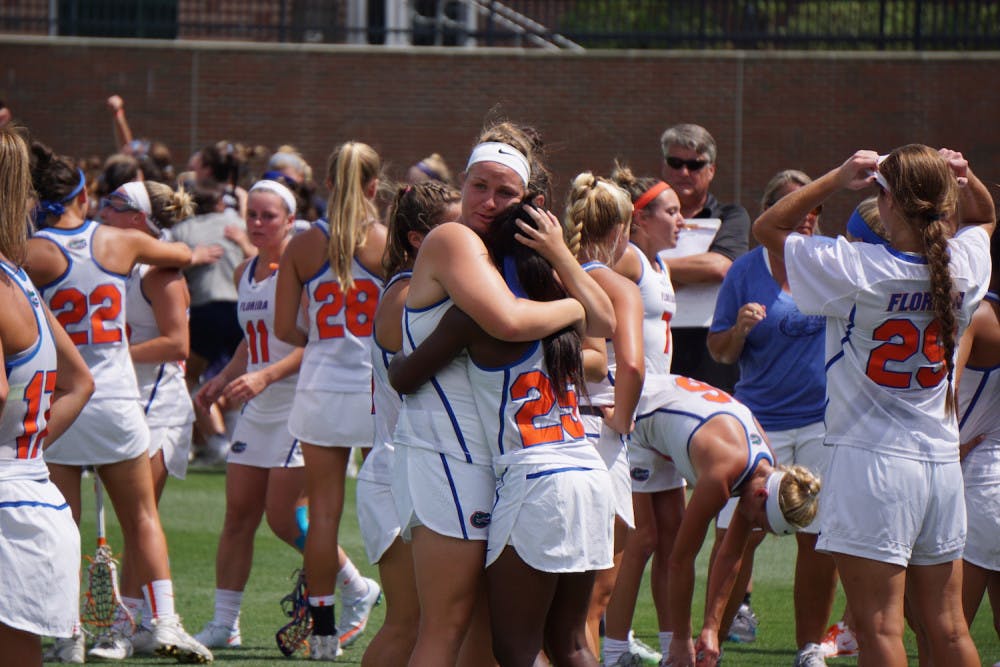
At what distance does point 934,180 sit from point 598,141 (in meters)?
14.1

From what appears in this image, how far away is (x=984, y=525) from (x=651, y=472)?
4.59ft

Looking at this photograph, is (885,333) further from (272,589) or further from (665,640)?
(272,589)

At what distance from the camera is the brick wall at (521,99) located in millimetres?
18125

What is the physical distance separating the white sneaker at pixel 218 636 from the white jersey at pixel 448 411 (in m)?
2.92

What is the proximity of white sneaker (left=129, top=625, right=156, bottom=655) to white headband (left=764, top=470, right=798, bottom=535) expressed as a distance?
277cm

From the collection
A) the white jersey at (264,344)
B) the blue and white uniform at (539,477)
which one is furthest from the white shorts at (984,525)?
the white jersey at (264,344)

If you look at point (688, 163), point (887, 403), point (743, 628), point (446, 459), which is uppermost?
point (688, 163)

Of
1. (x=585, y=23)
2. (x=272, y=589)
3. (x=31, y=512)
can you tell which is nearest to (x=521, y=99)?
(x=585, y=23)

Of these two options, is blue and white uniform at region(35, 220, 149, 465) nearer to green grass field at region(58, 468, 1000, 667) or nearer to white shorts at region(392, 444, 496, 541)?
green grass field at region(58, 468, 1000, 667)

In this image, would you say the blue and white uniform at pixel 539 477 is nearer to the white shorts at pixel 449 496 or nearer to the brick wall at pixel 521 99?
the white shorts at pixel 449 496

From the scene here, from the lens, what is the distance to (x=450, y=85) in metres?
18.5

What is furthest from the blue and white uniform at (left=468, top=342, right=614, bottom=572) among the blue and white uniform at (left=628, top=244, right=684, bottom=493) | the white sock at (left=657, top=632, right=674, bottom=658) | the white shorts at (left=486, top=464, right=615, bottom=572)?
the white sock at (left=657, top=632, right=674, bottom=658)

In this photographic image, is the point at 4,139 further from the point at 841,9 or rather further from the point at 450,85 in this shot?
the point at 841,9

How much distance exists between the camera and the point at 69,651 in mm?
6297
